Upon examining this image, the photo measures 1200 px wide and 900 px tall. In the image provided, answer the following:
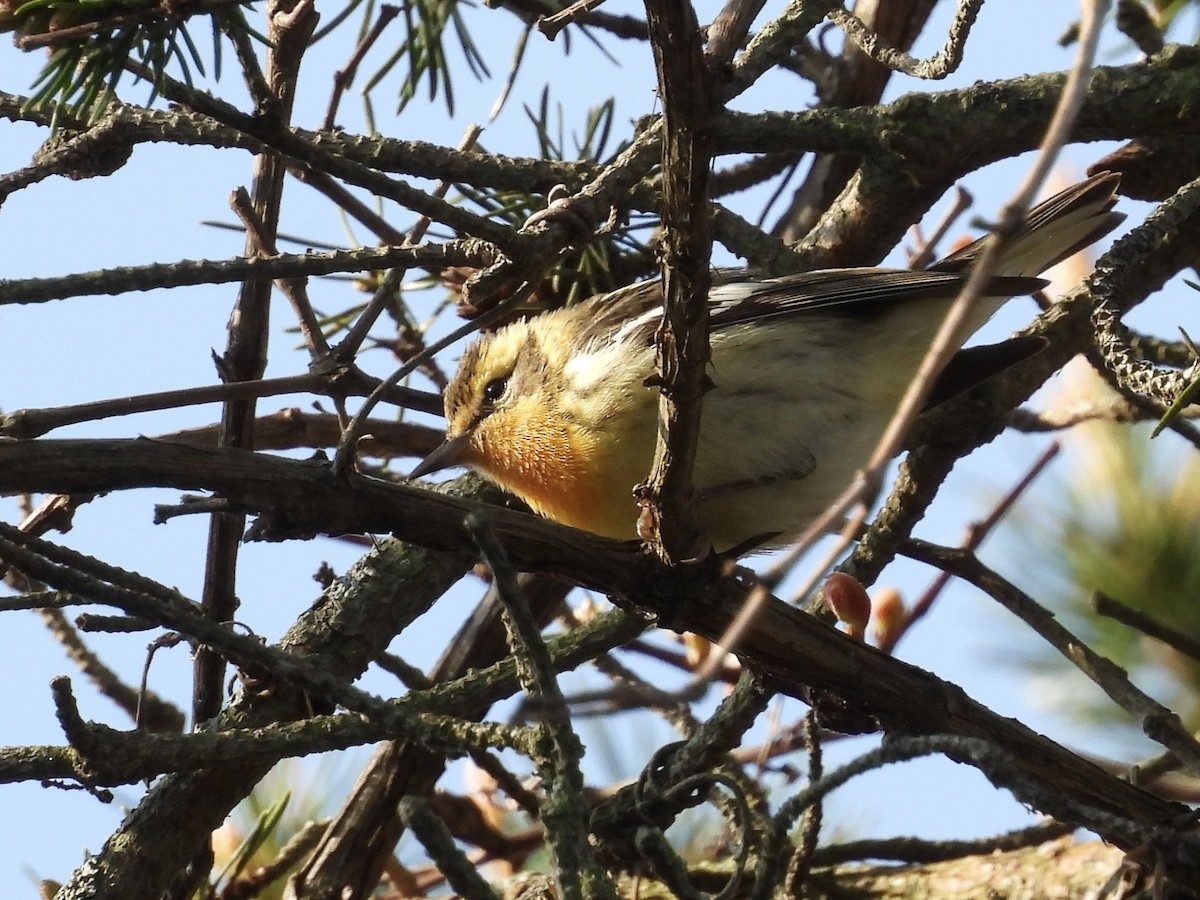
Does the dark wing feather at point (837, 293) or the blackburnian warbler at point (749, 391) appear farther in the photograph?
the dark wing feather at point (837, 293)

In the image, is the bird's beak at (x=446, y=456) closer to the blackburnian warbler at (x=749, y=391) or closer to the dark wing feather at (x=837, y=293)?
the blackburnian warbler at (x=749, y=391)

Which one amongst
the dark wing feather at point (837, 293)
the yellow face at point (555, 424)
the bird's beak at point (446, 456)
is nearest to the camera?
the yellow face at point (555, 424)

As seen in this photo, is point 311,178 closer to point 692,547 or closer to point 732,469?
point 732,469

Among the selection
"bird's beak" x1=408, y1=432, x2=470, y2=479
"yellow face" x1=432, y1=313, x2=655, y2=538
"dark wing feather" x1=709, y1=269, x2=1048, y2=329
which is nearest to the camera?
→ "yellow face" x1=432, y1=313, x2=655, y2=538

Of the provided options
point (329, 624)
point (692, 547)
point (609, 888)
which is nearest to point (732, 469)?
point (692, 547)

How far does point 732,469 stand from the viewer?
11.2 ft

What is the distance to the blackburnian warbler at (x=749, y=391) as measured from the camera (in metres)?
3.39

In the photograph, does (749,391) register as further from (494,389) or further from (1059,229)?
(1059,229)

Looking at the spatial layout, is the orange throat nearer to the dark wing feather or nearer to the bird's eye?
the bird's eye

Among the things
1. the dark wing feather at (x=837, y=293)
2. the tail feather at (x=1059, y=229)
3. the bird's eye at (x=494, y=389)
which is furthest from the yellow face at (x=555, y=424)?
the tail feather at (x=1059, y=229)

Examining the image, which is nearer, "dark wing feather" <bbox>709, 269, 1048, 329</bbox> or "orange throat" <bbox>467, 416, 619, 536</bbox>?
"orange throat" <bbox>467, 416, 619, 536</bbox>

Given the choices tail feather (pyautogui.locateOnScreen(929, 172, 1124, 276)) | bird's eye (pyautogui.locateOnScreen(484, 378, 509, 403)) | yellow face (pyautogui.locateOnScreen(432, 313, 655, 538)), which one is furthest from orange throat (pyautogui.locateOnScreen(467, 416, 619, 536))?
tail feather (pyautogui.locateOnScreen(929, 172, 1124, 276))

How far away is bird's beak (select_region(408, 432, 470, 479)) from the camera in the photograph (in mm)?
3949

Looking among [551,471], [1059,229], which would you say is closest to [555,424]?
[551,471]
